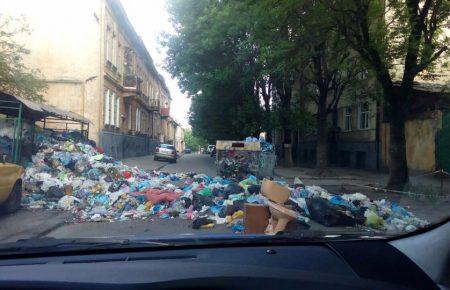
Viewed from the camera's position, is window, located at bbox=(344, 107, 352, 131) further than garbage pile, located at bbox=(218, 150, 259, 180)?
Yes

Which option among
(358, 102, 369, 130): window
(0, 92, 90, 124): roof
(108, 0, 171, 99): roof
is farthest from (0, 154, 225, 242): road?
(108, 0, 171, 99): roof

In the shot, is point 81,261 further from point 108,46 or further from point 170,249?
point 108,46

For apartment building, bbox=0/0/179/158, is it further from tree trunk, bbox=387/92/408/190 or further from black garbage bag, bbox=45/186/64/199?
tree trunk, bbox=387/92/408/190

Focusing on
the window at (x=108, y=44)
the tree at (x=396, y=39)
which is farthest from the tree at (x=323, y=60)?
the window at (x=108, y=44)

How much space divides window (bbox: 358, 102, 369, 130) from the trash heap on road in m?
17.5

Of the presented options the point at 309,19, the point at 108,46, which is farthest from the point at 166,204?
the point at 108,46

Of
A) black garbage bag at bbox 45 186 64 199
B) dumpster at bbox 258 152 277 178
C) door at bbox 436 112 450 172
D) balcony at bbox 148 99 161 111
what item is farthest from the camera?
balcony at bbox 148 99 161 111

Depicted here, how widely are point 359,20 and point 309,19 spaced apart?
1.51 meters

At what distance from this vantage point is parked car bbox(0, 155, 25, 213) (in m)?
10.3

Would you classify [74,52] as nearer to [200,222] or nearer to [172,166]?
[172,166]

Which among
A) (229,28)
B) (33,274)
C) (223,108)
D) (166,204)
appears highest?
(229,28)

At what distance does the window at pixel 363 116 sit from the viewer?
2995 centimetres

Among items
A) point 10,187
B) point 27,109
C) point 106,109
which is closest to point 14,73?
point 27,109

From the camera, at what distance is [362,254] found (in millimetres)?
2334
